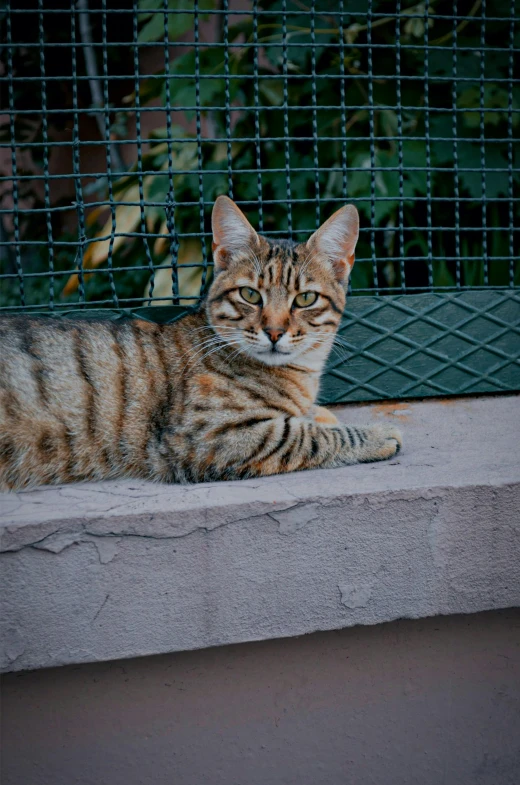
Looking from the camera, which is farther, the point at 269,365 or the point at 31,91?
the point at 31,91

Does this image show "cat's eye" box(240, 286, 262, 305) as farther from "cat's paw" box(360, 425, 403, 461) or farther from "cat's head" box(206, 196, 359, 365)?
"cat's paw" box(360, 425, 403, 461)

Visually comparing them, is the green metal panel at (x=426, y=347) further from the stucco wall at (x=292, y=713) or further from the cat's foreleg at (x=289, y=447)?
the stucco wall at (x=292, y=713)

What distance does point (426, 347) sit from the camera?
2.88 metres

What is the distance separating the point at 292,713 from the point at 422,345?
1418 mm

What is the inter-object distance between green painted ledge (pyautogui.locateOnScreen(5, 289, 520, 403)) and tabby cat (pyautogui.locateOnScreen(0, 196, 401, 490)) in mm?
180

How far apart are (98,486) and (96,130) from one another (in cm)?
477

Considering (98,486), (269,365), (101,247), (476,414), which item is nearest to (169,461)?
(98,486)

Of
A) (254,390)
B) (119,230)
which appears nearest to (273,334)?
(254,390)

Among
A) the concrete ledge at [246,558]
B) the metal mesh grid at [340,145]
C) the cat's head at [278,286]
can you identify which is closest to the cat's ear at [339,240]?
the cat's head at [278,286]

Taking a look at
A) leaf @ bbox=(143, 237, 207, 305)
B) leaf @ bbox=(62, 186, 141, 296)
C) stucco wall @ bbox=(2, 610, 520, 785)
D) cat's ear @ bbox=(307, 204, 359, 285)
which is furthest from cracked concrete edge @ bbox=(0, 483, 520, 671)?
leaf @ bbox=(62, 186, 141, 296)

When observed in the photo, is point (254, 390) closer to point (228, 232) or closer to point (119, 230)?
point (228, 232)

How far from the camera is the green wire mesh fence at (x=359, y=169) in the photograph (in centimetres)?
275

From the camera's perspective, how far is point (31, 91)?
5734 millimetres

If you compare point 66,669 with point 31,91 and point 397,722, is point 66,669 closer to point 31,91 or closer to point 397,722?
point 397,722
